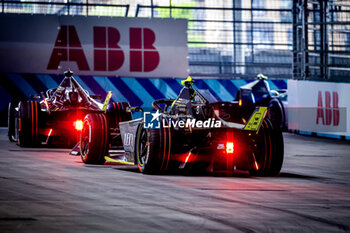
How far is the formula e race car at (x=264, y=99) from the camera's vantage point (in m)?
23.9

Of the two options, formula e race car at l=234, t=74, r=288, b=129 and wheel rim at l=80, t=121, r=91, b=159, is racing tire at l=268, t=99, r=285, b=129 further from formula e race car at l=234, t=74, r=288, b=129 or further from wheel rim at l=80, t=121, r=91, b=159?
wheel rim at l=80, t=121, r=91, b=159

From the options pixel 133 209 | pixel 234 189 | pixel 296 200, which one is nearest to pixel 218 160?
pixel 234 189

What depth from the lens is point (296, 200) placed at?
9.28 meters

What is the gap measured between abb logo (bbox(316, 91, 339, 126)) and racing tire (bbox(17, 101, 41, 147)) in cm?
772

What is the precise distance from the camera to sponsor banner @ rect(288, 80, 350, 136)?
2082 cm

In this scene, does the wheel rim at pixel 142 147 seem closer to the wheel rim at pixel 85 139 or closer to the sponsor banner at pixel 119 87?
the wheel rim at pixel 85 139

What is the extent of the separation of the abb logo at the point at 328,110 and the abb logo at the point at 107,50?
5.48 m

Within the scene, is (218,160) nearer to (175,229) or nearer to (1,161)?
(1,161)

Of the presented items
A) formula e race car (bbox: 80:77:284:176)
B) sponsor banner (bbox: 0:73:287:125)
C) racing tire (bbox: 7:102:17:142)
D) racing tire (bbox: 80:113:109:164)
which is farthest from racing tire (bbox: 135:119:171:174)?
sponsor banner (bbox: 0:73:287:125)

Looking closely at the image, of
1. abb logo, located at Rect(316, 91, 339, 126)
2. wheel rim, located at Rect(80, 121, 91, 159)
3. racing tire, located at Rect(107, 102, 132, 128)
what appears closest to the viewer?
wheel rim, located at Rect(80, 121, 91, 159)

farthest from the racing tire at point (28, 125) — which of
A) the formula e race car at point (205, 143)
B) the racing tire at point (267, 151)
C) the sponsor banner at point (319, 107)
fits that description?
the sponsor banner at point (319, 107)

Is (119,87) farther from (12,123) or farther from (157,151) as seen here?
(157,151)

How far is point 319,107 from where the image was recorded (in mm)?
22234

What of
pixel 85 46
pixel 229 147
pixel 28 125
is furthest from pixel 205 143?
pixel 85 46
